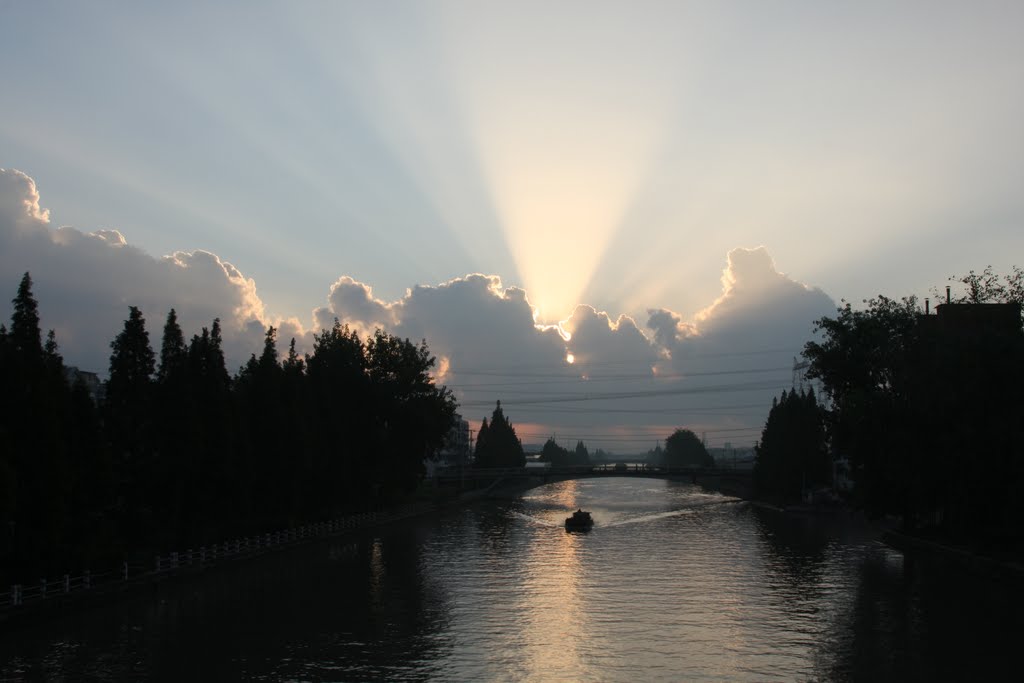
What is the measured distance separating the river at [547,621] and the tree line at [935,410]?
16.1 ft

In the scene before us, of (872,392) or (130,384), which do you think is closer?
(130,384)

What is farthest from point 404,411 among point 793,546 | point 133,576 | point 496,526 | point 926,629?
point 926,629

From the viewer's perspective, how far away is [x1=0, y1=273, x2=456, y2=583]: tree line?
3994 cm

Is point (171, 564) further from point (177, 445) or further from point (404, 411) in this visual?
point (404, 411)

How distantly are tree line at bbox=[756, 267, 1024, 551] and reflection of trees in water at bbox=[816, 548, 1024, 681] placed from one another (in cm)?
566

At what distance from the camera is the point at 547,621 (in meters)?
42.6

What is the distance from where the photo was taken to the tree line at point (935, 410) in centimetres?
5441

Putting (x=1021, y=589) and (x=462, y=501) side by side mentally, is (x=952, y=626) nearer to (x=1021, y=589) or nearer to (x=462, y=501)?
(x=1021, y=589)

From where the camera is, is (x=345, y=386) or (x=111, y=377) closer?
(x=111, y=377)

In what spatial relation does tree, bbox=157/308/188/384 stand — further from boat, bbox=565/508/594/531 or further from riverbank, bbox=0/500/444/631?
boat, bbox=565/508/594/531

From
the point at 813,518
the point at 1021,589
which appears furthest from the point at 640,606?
the point at 813,518

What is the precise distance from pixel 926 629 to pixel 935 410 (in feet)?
67.8

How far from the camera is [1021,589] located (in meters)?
49.9

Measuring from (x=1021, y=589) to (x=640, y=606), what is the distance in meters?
21.2
